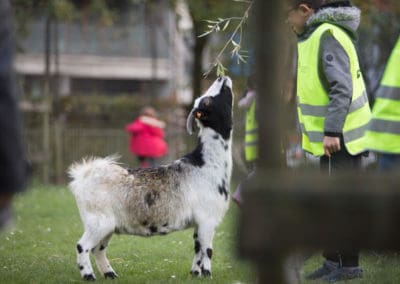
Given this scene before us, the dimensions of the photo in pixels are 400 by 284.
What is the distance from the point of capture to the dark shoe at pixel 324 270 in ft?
23.3

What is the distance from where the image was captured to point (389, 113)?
5.27m

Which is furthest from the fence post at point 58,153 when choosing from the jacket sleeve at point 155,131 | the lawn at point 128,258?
the lawn at point 128,258

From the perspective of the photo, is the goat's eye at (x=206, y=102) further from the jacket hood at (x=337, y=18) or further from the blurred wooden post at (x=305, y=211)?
the blurred wooden post at (x=305, y=211)

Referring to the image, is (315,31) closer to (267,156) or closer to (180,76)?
(267,156)

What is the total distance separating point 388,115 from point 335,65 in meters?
1.49

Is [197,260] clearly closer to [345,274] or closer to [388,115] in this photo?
[345,274]

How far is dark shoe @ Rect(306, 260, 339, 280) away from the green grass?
54cm

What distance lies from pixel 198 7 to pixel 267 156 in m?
19.5

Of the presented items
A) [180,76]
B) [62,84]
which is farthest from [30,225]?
[180,76]

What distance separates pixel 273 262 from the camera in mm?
2801

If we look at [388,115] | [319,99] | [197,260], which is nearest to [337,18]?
[319,99]

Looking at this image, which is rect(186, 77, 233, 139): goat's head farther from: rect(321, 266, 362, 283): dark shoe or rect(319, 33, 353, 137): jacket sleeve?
rect(321, 266, 362, 283): dark shoe

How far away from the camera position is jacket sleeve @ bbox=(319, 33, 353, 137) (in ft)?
21.6

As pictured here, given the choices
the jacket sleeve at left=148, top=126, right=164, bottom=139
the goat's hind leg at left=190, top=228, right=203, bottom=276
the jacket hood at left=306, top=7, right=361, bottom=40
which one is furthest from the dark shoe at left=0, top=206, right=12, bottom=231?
the jacket sleeve at left=148, top=126, right=164, bottom=139
